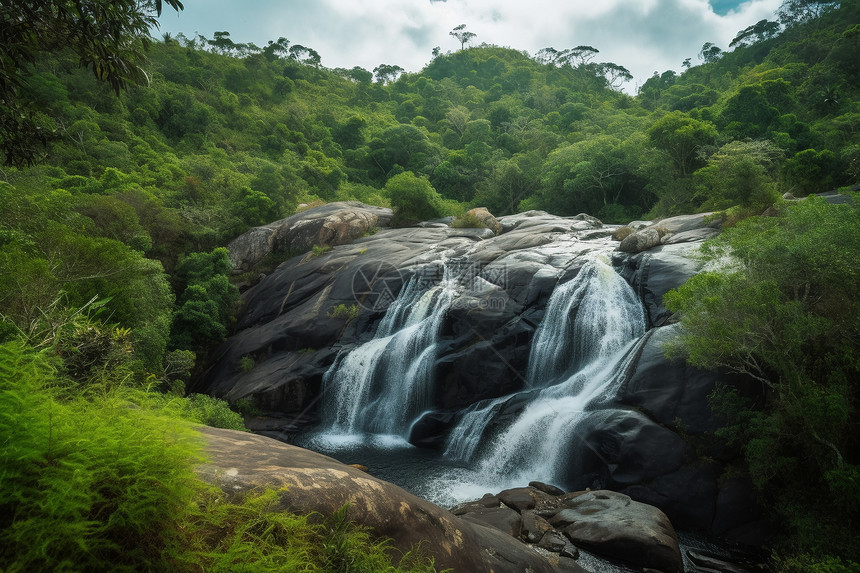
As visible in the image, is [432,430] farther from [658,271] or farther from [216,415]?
[658,271]

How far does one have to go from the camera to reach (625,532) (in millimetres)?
7484

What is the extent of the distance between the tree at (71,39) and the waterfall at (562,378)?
11724mm

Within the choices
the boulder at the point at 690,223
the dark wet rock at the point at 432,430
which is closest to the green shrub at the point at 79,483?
the dark wet rock at the point at 432,430

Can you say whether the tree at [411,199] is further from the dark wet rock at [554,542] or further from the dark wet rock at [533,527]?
the dark wet rock at [554,542]

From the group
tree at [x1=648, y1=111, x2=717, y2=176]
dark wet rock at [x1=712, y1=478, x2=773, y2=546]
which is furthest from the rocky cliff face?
tree at [x1=648, y1=111, x2=717, y2=176]

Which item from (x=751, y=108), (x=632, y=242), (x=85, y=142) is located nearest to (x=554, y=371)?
(x=632, y=242)

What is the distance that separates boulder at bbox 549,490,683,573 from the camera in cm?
729

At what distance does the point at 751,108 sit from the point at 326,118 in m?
47.3

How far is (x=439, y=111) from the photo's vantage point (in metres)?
62.7

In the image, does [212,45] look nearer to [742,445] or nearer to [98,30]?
[98,30]

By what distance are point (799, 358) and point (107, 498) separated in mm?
10981

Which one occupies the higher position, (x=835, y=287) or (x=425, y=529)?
(x=835, y=287)

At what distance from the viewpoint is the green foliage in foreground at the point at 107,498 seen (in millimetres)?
1645

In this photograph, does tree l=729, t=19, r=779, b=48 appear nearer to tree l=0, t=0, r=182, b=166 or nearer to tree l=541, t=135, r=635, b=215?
tree l=541, t=135, r=635, b=215
